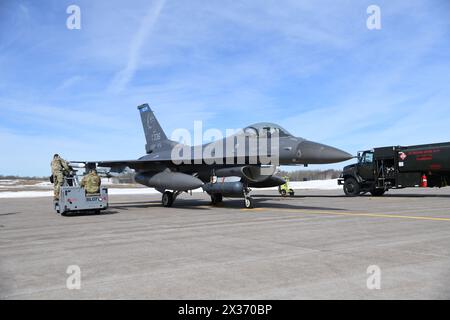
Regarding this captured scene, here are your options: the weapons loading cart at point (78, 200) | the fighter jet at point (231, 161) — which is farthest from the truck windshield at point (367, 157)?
the weapons loading cart at point (78, 200)

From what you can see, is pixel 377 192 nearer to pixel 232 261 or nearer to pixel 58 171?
pixel 58 171

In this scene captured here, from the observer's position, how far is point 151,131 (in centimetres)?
2041

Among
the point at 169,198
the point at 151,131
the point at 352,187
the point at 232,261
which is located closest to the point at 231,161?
the point at 169,198

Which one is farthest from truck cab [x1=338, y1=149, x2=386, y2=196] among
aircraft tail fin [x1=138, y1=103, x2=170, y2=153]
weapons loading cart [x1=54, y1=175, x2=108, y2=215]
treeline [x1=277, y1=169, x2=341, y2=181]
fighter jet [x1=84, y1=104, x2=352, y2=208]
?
treeline [x1=277, y1=169, x2=341, y2=181]

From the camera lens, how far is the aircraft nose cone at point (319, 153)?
41.0 feet

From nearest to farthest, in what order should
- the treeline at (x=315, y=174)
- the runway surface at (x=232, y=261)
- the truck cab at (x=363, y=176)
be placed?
1. the runway surface at (x=232, y=261)
2. the truck cab at (x=363, y=176)
3. the treeline at (x=315, y=174)

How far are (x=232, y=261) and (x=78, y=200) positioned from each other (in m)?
9.17

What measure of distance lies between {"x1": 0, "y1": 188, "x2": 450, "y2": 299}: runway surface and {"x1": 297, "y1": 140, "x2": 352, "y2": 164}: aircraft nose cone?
3.52 metres

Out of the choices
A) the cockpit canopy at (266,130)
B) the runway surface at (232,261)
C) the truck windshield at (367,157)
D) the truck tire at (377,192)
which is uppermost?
the cockpit canopy at (266,130)

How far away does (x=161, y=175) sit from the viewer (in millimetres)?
16125

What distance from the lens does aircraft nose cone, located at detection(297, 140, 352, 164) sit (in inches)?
492

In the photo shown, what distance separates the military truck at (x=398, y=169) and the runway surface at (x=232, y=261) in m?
12.4

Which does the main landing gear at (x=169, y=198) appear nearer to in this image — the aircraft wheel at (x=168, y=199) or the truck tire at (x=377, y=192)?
the aircraft wheel at (x=168, y=199)
